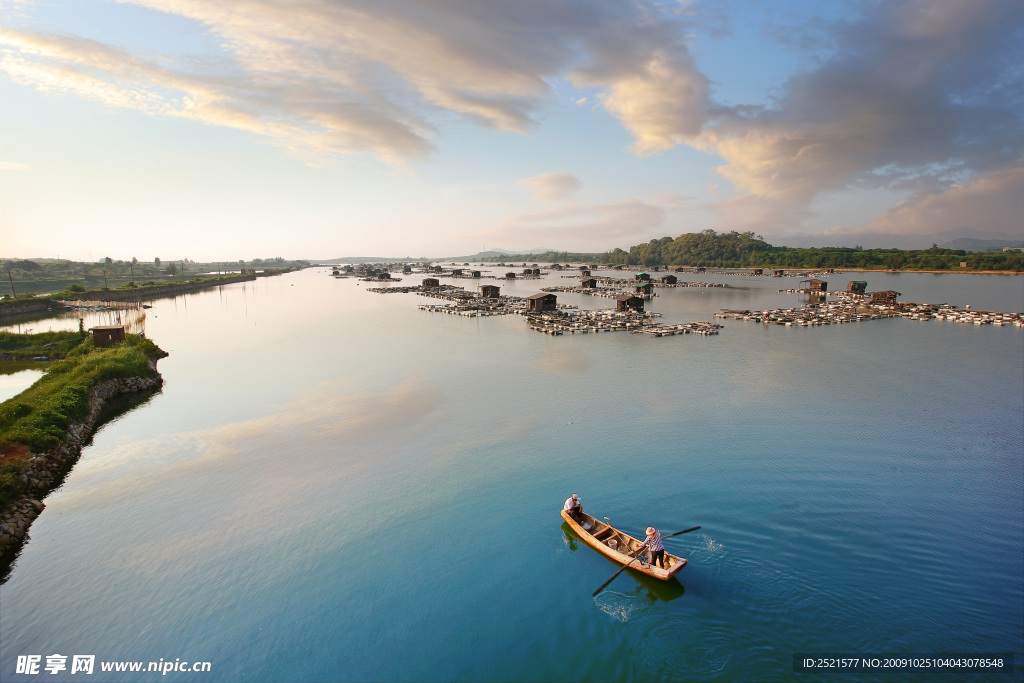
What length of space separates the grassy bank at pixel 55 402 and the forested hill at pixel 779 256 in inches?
5546

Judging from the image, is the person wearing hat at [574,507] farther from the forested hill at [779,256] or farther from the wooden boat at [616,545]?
the forested hill at [779,256]

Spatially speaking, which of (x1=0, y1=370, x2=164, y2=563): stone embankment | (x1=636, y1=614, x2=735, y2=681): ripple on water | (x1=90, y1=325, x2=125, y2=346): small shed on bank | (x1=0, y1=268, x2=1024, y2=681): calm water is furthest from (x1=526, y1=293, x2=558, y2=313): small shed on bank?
(x1=636, y1=614, x2=735, y2=681): ripple on water

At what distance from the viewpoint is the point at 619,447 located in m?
17.0

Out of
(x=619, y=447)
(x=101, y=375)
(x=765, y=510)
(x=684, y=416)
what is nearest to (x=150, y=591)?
(x=619, y=447)

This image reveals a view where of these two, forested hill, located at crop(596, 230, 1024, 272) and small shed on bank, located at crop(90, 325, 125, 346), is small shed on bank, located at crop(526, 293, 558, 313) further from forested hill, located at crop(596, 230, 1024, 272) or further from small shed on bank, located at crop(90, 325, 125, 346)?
forested hill, located at crop(596, 230, 1024, 272)

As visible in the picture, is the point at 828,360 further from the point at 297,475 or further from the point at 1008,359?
the point at 297,475

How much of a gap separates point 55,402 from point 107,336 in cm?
1154

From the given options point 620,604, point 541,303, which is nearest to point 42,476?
point 620,604

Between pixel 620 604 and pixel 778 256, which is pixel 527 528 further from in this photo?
pixel 778 256

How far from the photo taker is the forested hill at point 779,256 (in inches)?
4069

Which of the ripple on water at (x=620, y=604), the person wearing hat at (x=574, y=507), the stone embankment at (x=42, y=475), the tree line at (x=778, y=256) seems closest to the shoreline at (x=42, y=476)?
the stone embankment at (x=42, y=475)

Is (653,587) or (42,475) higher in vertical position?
(42,475)

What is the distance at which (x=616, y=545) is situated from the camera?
1092 centimetres

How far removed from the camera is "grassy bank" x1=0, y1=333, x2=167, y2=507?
45.7 feet
